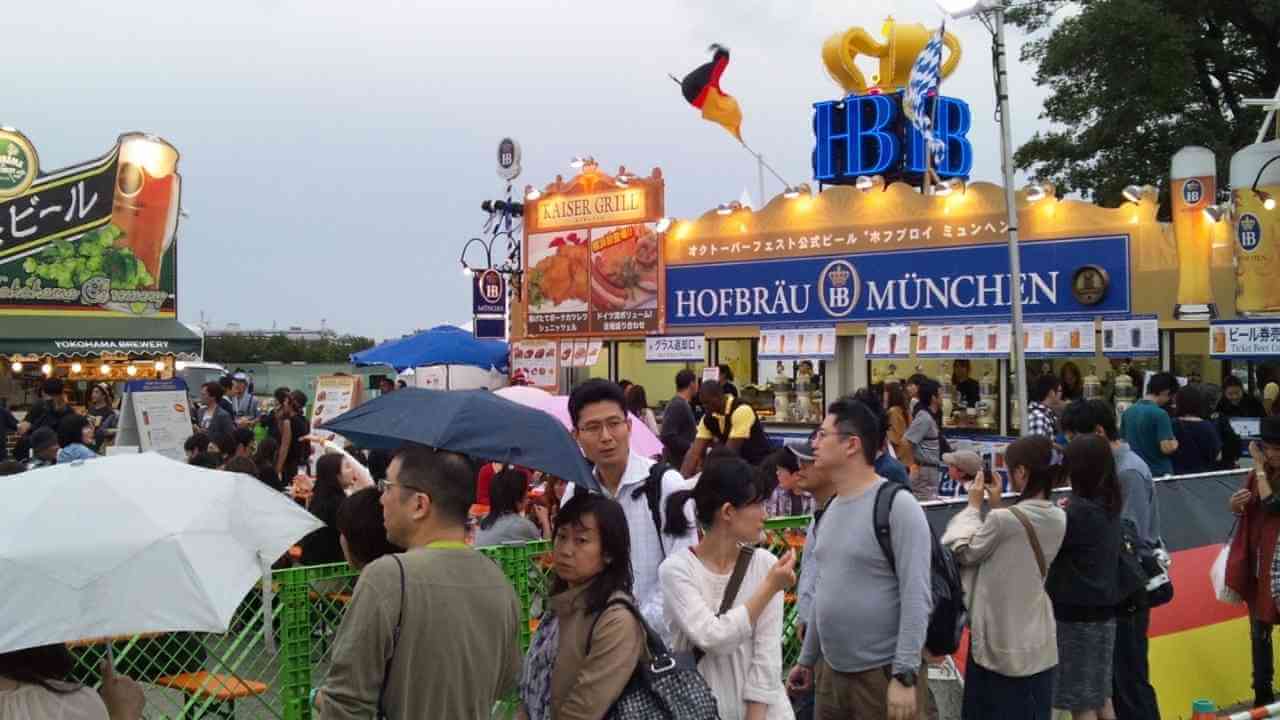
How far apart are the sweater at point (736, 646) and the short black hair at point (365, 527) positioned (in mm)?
929

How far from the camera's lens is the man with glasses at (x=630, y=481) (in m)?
4.53

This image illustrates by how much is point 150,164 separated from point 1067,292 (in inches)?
650

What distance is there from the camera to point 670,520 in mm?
4523

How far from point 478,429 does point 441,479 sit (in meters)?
0.48

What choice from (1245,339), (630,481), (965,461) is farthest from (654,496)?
(1245,339)

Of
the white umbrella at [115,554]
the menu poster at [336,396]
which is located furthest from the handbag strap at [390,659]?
the menu poster at [336,396]

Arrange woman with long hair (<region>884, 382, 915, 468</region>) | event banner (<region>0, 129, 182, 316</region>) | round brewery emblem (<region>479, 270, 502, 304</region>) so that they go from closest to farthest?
woman with long hair (<region>884, 382, 915, 468</region>), event banner (<region>0, 129, 182, 316</region>), round brewery emblem (<region>479, 270, 502, 304</region>)

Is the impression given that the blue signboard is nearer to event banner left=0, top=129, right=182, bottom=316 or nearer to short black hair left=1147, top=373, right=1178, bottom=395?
short black hair left=1147, top=373, right=1178, bottom=395

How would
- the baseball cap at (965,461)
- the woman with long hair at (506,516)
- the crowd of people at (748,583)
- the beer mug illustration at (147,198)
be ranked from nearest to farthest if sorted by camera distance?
the crowd of people at (748,583) → the baseball cap at (965,461) → the woman with long hair at (506,516) → the beer mug illustration at (147,198)

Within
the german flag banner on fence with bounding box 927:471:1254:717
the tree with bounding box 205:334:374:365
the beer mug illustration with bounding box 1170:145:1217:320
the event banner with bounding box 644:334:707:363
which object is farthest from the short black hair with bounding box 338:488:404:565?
the tree with bounding box 205:334:374:365

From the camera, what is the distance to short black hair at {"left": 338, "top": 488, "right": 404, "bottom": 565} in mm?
4043

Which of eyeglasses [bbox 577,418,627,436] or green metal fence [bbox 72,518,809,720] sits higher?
eyeglasses [bbox 577,418,627,436]

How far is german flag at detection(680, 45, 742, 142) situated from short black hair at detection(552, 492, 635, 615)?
65.5ft

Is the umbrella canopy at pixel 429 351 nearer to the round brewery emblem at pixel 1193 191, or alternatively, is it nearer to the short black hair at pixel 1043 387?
the short black hair at pixel 1043 387
